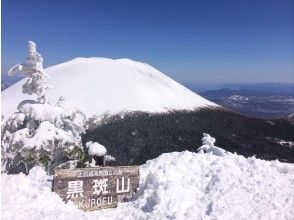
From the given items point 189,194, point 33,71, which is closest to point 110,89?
point 33,71

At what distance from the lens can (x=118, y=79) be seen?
84.0 m

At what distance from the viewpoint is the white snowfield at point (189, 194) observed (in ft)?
38.8

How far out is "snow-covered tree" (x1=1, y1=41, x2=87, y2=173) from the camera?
701 inches

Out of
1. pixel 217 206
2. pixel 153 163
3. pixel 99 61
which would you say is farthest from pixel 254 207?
pixel 99 61

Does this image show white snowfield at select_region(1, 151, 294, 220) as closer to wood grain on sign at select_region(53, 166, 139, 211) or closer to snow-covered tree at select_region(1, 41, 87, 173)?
wood grain on sign at select_region(53, 166, 139, 211)

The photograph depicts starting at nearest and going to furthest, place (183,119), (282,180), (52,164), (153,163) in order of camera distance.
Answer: (282,180) → (153,163) → (52,164) → (183,119)

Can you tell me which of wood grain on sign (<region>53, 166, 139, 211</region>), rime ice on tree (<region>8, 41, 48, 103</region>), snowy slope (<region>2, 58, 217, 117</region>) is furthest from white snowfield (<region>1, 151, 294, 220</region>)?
snowy slope (<region>2, 58, 217, 117</region>)

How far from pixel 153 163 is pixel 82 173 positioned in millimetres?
4154

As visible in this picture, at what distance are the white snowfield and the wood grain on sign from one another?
272 millimetres

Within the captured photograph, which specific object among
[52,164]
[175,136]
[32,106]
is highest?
[32,106]

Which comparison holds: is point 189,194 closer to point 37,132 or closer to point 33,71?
point 37,132

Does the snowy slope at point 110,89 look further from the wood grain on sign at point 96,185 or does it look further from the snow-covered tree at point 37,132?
the wood grain on sign at point 96,185

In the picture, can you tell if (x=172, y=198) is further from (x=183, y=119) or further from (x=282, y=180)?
(x=183, y=119)

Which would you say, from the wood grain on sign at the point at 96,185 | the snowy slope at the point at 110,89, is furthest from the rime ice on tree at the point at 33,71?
the snowy slope at the point at 110,89
